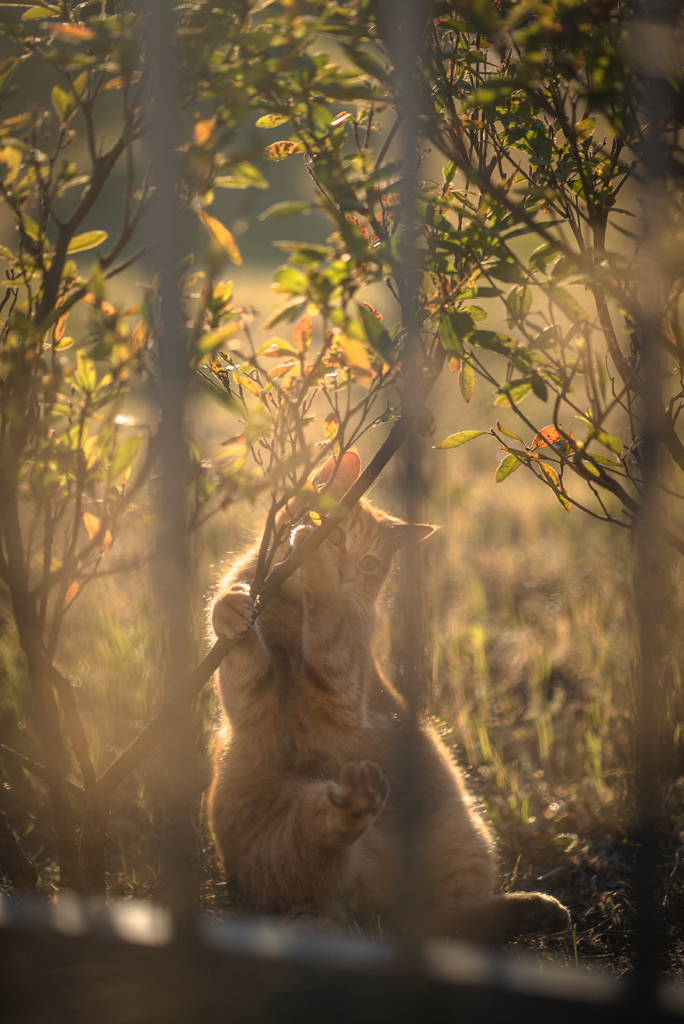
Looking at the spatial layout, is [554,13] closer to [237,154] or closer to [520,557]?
[237,154]

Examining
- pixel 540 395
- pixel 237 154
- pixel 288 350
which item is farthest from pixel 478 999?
pixel 237 154

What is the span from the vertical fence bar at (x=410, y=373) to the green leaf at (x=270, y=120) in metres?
0.24

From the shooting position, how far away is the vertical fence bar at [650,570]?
4.24ft

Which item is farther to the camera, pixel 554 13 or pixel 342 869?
pixel 342 869

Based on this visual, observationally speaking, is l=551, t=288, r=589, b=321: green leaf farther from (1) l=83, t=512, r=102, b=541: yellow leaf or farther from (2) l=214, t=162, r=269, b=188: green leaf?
(1) l=83, t=512, r=102, b=541: yellow leaf

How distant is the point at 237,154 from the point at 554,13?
0.64 meters

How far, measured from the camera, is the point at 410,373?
1.43m

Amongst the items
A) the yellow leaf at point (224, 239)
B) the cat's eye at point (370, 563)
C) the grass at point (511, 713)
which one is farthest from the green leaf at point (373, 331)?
the cat's eye at point (370, 563)

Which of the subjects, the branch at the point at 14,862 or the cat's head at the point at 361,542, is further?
the cat's head at the point at 361,542

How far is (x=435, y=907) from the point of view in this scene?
7.45 feet

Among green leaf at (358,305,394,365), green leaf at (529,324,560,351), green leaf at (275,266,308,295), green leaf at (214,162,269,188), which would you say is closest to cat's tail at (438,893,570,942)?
green leaf at (529,324,560,351)

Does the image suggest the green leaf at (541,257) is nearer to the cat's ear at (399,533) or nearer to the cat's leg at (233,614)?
the cat's ear at (399,533)

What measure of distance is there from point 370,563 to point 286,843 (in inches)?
39.2

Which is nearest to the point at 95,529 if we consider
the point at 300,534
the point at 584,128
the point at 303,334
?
the point at 300,534
